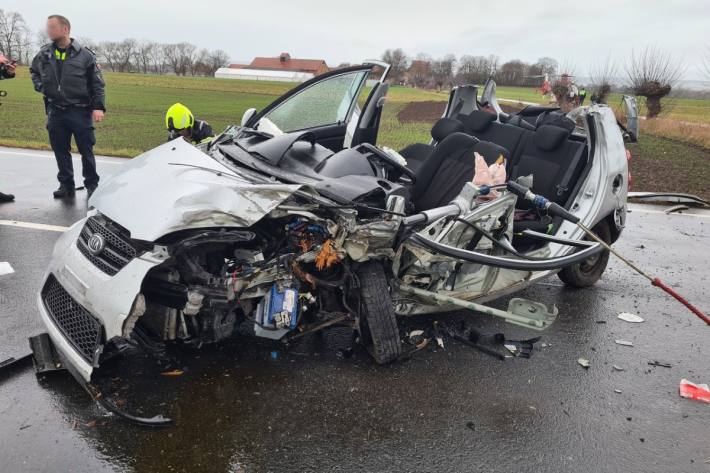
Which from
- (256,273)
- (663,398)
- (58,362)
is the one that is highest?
(256,273)

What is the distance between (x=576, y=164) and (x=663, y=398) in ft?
6.76

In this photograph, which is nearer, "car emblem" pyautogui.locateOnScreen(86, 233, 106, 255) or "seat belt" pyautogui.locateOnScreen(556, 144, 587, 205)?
"car emblem" pyautogui.locateOnScreen(86, 233, 106, 255)

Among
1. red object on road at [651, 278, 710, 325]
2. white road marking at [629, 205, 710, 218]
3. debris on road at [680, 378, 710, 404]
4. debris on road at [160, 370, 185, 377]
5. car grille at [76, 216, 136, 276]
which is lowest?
debris on road at [680, 378, 710, 404]

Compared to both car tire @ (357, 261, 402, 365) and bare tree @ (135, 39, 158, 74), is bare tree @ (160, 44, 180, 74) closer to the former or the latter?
bare tree @ (135, 39, 158, 74)

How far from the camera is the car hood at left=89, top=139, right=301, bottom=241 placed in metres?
2.59

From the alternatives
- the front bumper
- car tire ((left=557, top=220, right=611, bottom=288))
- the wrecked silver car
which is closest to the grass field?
car tire ((left=557, top=220, right=611, bottom=288))

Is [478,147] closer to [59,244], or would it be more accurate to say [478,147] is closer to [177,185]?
[177,185]

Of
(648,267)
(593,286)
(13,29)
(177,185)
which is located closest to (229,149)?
(177,185)

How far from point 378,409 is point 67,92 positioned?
5311 millimetres

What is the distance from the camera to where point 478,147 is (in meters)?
4.10

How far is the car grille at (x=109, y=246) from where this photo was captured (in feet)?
8.63

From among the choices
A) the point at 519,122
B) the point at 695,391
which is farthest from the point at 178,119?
the point at 695,391

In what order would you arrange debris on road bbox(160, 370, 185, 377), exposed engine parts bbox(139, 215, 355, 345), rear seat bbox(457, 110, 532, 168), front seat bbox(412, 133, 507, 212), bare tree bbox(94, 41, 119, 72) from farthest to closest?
bare tree bbox(94, 41, 119, 72), rear seat bbox(457, 110, 532, 168), front seat bbox(412, 133, 507, 212), debris on road bbox(160, 370, 185, 377), exposed engine parts bbox(139, 215, 355, 345)

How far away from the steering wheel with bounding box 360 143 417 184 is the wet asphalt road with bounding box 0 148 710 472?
1.04 metres
